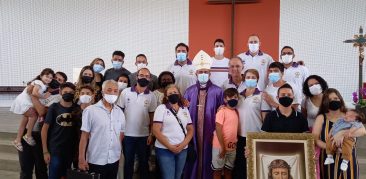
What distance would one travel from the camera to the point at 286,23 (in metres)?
6.70

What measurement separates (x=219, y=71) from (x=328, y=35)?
10.8ft

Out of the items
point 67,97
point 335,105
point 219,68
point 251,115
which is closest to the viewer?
point 335,105

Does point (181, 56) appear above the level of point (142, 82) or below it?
above

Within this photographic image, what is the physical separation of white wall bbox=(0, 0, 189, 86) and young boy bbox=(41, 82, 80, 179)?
4.38m

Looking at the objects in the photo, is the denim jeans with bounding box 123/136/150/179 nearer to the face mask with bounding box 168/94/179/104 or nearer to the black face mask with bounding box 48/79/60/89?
the face mask with bounding box 168/94/179/104

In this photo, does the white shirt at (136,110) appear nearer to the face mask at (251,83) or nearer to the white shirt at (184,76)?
the white shirt at (184,76)

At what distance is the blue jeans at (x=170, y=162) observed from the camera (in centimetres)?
317

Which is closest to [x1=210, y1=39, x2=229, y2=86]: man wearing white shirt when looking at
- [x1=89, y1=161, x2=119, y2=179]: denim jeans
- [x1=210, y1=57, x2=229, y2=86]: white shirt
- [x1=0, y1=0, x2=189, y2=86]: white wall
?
[x1=210, y1=57, x2=229, y2=86]: white shirt

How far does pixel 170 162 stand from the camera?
3.18 meters

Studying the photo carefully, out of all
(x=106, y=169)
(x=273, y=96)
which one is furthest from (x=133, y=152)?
(x=273, y=96)

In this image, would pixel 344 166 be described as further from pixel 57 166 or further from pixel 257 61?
pixel 57 166

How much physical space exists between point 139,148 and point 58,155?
31.8 inches

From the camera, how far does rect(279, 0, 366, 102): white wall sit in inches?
255

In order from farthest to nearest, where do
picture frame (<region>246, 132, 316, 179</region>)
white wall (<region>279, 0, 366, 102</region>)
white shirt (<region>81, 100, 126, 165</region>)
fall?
white wall (<region>279, 0, 366, 102</region>) < white shirt (<region>81, 100, 126, 165</region>) < picture frame (<region>246, 132, 316, 179</region>)
